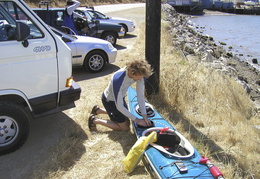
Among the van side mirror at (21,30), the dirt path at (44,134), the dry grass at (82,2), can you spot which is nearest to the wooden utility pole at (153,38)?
the dirt path at (44,134)

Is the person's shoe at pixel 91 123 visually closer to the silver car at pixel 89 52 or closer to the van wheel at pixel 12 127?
the van wheel at pixel 12 127

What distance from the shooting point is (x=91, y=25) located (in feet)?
33.0

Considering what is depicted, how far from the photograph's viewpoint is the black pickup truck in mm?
8398

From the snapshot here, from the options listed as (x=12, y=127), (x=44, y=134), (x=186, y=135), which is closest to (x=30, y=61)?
(x=12, y=127)

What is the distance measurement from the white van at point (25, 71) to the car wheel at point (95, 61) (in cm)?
331

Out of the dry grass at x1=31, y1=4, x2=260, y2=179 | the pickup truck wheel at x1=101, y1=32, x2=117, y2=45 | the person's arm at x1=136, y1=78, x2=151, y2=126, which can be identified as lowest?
the dry grass at x1=31, y1=4, x2=260, y2=179

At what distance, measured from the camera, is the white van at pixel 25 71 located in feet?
11.4

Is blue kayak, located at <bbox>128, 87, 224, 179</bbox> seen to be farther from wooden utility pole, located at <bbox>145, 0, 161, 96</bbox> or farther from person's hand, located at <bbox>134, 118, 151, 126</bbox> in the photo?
wooden utility pole, located at <bbox>145, 0, 161, 96</bbox>

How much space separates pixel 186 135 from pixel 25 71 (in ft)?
9.16

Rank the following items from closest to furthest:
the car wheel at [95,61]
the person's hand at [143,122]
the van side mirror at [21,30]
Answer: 1. the van side mirror at [21,30]
2. the person's hand at [143,122]
3. the car wheel at [95,61]

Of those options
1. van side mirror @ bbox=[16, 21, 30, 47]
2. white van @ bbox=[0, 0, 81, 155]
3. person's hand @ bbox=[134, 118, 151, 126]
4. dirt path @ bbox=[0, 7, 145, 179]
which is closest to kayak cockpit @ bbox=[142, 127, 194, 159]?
person's hand @ bbox=[134, 118, 151, 126]

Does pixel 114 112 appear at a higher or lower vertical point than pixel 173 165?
higher

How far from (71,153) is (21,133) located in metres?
0.77

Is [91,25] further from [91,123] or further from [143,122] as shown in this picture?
[143,122]
